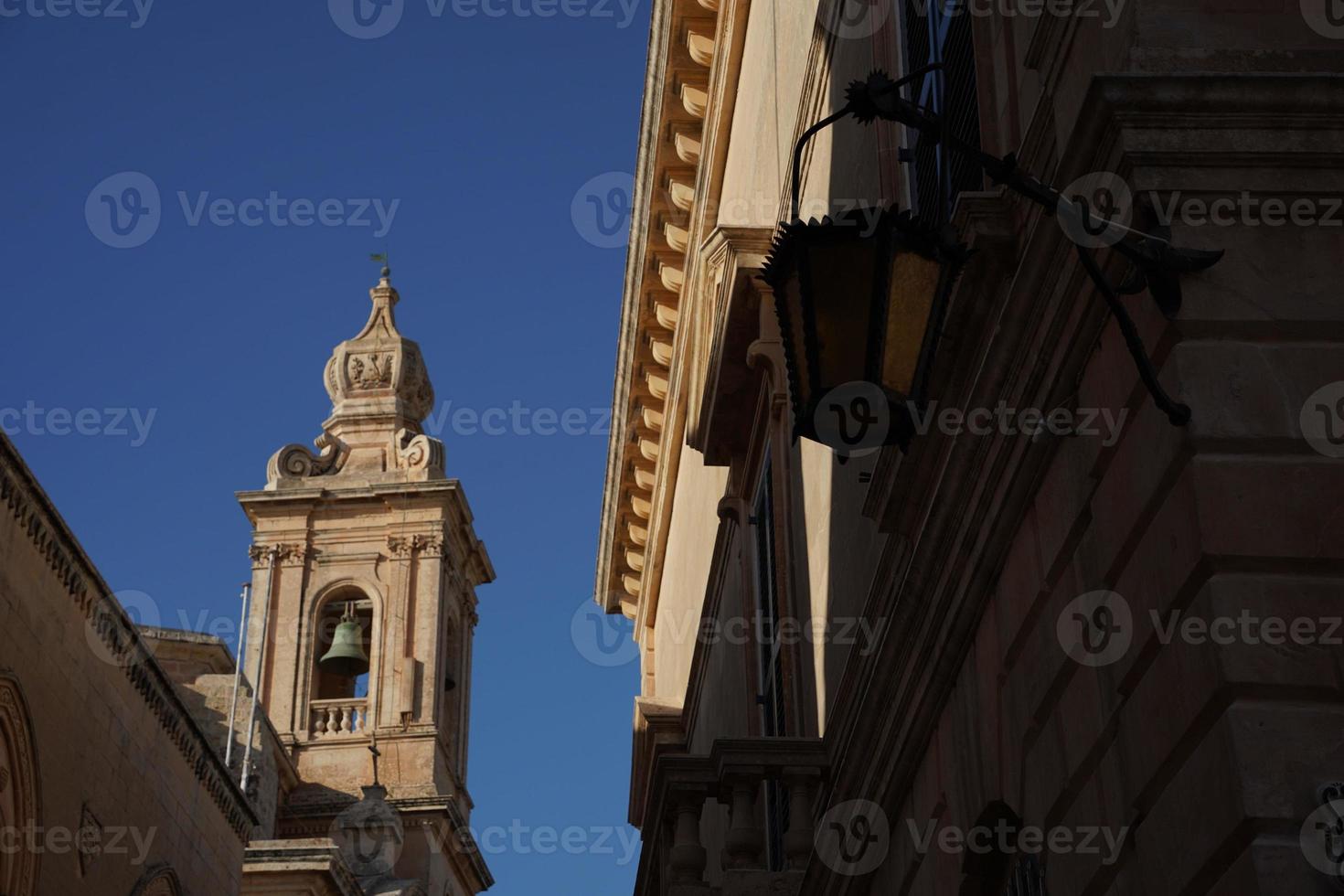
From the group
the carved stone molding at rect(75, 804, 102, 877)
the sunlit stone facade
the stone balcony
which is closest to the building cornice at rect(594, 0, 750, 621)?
the sunlit stone facade

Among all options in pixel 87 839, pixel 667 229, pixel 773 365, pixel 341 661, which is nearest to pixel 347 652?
pixel 341 661

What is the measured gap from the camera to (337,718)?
3812 cm

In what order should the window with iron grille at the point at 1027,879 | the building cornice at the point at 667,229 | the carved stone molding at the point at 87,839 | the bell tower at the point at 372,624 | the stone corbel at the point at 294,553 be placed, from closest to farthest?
the window with iron grille at the point at 1027,879 → the carved stone molding at the point at 87,839 → the building cornice at the point at 667,229 → the bell tower at the point at 372,624 → the stone corbel at the point at 294,553

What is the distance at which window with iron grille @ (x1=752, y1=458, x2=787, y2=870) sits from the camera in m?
11.2

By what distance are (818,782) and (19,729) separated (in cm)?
662

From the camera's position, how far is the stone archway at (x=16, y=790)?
43.0ft

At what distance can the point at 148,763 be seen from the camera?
1620 cm

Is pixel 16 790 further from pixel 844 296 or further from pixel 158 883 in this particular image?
pixel 844 296

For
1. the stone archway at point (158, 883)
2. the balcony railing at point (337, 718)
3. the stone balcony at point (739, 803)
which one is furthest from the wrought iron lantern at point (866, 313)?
the balcony railing at point (337, 718)

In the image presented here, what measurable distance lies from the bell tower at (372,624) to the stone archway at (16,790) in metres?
21.5

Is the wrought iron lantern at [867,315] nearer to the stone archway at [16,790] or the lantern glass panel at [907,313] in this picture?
the lantern glass panel at [907,313]

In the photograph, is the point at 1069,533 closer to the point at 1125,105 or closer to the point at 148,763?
the point at 1125,105

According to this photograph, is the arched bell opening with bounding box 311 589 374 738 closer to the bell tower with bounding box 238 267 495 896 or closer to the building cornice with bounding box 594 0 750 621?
the bell tower with bounding box 238 267 495 896

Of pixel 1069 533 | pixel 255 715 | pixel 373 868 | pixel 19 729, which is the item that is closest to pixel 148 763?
pixel 19 729
